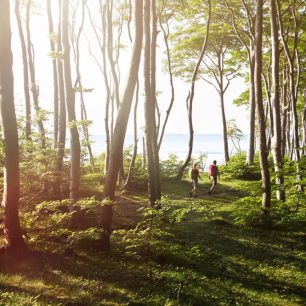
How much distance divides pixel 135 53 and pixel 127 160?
12593 mm

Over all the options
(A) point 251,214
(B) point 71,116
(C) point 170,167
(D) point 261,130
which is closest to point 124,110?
(B) point 71,116

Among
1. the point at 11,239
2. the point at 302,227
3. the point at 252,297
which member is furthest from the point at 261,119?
the point at 11,239

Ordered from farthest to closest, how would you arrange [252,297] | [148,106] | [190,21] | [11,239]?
[190,21]
[148,106]
[11,239]
[252,297]

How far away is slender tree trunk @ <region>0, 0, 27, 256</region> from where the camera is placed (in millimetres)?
6492

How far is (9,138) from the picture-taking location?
21.6ft

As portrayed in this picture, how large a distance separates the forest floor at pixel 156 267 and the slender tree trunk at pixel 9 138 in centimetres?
49

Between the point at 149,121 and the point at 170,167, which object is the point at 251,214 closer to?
the point at 149,121

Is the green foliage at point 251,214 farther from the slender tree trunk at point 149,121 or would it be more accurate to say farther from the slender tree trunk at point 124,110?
the slender tree trunk at point 124,110

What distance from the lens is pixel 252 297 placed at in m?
6.09

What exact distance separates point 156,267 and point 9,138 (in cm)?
423

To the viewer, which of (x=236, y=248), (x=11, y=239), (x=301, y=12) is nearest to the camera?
(x=11, y=239)

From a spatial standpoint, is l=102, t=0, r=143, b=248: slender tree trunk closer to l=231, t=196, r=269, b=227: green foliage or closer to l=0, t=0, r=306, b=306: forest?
l=0, t=0, r=306, b=306: forest

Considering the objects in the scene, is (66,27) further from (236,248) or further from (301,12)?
(301,12)

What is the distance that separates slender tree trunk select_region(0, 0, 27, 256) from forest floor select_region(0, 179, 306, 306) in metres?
0.49
